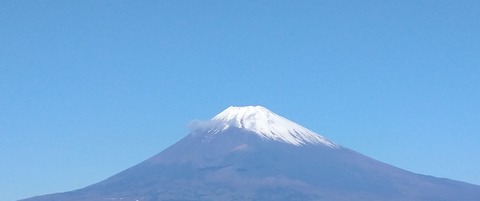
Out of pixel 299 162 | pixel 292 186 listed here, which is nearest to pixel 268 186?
pixel 292 186

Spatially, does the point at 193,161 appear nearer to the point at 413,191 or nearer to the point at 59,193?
the point at 59,193

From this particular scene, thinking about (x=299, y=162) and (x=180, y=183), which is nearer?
(x=180, y=183)

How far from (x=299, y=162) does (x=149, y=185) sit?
3157 cm

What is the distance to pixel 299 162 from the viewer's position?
19888 centimetres

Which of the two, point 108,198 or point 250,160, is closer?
point 108,198

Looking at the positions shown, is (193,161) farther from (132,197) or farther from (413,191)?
(413,191)

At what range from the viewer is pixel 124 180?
19238cm

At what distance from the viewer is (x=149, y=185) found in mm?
186125

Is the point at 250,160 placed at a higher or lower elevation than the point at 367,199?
higher

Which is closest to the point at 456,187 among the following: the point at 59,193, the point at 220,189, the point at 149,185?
the point at 220,189

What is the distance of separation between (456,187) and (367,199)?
26218mm

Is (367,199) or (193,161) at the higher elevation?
(193,161)

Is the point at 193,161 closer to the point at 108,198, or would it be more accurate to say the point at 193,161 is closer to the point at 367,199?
the point at 108,198

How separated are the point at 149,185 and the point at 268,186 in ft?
72.7
